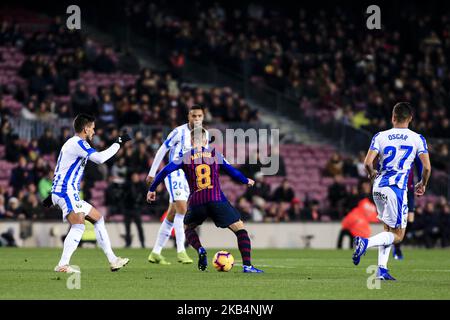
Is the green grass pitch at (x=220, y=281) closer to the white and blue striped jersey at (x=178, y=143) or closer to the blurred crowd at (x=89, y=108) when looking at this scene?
the white and blue striped jersey at (x=178, y=143)

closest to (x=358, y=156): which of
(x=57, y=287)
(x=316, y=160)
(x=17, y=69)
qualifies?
(x=316, y=160)

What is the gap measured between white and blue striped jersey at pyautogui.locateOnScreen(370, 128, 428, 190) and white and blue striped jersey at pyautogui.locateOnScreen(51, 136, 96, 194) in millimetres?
3853

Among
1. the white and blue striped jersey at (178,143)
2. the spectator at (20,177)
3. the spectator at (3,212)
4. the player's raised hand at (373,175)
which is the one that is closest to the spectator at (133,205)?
the spectator at (20,177)

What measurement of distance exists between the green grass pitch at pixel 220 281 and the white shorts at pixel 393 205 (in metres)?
0.76

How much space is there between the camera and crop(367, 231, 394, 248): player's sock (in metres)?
13.2

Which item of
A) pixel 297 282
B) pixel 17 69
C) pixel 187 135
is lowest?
pixel 297 282

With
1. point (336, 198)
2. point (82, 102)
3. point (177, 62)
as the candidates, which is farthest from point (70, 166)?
point (177, 62)

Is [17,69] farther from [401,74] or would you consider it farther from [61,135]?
[401,74]

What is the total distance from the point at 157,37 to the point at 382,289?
2580cm

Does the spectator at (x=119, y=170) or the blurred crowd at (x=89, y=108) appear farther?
the spectator at (x=119, y=170)

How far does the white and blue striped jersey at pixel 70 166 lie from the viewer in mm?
14320

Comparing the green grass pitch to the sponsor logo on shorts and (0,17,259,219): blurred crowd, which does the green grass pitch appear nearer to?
the sponsor logo on shorts

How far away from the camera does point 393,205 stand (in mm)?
13430
